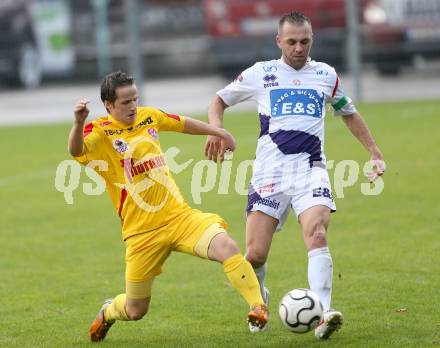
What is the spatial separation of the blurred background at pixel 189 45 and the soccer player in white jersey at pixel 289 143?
52.4 ft

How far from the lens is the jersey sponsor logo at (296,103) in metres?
7.38

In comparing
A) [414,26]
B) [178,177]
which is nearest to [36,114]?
[414,26]

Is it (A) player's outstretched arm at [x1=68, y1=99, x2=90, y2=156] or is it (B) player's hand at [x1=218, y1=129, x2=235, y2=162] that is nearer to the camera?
(A) player's outstretched arm at [x1=68, y1=99, x2=90, y2=156]

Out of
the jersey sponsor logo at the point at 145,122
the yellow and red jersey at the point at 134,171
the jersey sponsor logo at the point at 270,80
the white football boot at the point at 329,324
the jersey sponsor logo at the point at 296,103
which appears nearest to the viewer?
the white football boot at the point at 329,324

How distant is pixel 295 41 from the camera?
24.0 feet

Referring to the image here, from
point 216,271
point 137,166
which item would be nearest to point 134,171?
point 137,166

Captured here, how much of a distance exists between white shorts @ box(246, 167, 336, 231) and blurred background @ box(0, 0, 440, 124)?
16.1 meters

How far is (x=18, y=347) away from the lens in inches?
287

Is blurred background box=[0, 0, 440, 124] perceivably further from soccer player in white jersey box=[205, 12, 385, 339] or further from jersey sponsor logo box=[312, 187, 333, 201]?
jersey sponsor logo box=[312, 187, 333, 201]

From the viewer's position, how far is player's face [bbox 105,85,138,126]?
6941mm

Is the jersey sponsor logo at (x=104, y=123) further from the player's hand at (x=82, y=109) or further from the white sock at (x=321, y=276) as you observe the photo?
the white sock at (x=321, y=276)

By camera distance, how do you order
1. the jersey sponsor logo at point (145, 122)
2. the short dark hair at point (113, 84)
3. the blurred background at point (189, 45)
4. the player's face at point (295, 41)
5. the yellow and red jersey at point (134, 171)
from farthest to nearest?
the blurred background at point (189, 45)
the player's face at point (295, 41)
the jersey sponsor logo at point (145, 122)
the yellow and red jersey at point (134, 171)
the short dark hair at point (113, 84)

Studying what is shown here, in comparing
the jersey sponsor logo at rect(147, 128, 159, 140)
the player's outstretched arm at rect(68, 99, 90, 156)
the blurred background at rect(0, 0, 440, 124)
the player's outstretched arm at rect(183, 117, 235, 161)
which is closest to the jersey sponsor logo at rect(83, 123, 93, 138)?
the player's outstretched arm at rect(68, 99, 90, 156)

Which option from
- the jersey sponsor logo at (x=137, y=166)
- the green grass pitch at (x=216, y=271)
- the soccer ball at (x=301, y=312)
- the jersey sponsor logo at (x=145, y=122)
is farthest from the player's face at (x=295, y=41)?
the green grass pitch at (x=216, y=271)
